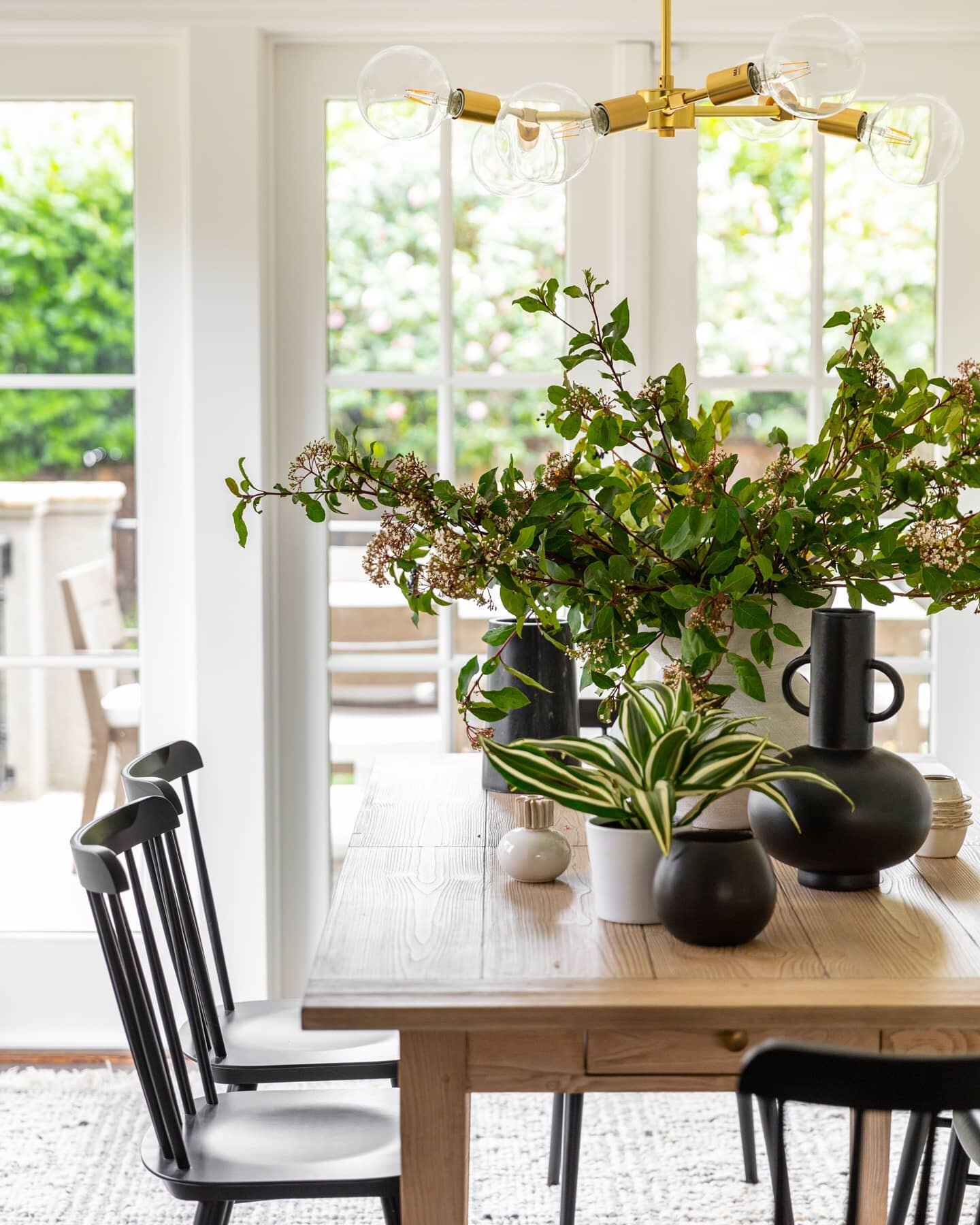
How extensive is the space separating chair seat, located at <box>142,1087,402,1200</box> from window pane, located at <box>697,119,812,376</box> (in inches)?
71.2

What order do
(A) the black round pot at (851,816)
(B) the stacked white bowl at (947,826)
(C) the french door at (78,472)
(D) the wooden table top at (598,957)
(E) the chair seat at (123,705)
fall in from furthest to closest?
(E) the chair seat at (123,705)
(C) the french door at (78,472)
(B) the stacked white bowl at (947,826)
(A) the black round pot at (851,816)
(D) the wooden table top at (598,957)

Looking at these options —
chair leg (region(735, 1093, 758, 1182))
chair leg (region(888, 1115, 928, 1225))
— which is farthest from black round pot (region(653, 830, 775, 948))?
chair leg (region(735, 1093, 758, 1182))

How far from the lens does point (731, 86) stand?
1.52 meters

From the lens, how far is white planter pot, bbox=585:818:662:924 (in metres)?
1.41

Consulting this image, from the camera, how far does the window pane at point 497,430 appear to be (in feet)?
9.43

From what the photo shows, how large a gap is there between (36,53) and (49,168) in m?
0.24

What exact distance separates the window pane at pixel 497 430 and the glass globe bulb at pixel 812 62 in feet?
4.74

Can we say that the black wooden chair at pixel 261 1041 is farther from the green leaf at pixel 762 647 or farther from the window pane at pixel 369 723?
the window pane at pixel 369 723

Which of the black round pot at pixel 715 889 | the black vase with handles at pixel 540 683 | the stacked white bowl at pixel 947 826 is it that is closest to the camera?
the black round pot at pixel 715 889

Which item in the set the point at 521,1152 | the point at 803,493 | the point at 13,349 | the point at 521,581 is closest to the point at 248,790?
the point at 521,1152

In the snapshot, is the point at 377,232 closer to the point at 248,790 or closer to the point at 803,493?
the point at 248,790

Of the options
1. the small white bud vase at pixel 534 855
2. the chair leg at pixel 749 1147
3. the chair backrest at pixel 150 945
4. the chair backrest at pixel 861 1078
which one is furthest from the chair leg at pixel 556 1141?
the chair backrest at pixel 861 1078

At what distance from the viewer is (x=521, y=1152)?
97.5 inches

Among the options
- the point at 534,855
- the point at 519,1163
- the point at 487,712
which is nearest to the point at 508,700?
the point at 487,712
